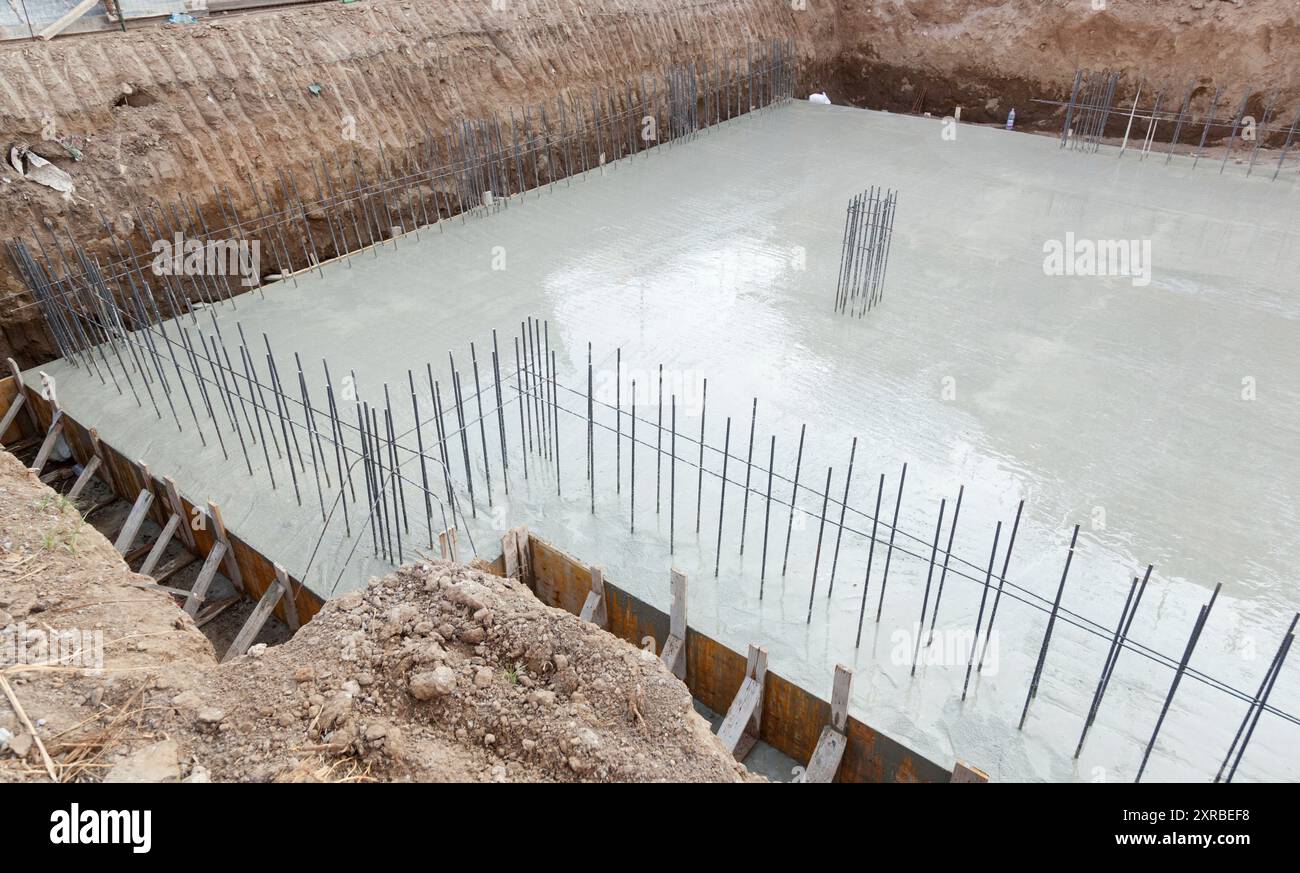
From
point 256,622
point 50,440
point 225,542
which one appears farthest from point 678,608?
point 50,440

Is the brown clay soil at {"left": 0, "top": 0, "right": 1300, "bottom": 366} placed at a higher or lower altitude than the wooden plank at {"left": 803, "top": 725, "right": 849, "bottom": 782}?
higher

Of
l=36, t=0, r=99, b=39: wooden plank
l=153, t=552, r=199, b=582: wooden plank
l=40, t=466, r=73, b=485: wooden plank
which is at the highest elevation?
l=36, t=0, r=99, b=39: wooden plank

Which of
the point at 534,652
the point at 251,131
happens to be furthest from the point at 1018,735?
the point at 251,131

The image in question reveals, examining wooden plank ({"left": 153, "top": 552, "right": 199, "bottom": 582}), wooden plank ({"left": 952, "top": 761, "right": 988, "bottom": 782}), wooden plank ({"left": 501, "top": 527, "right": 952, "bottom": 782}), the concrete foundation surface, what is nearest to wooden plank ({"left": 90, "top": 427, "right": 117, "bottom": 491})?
→ the concrete foundation surface

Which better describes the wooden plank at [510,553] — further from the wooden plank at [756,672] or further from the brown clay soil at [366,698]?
the wooden plank at [756,672]

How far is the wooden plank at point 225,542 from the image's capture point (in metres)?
5.22

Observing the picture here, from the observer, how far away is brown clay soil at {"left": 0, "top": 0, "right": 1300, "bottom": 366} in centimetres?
739

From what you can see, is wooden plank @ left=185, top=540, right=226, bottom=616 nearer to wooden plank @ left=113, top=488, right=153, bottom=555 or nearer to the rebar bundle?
wooden plank @ left=113, top=488, right=153, bottom=555

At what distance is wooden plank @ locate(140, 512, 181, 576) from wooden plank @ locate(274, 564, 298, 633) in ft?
3.50

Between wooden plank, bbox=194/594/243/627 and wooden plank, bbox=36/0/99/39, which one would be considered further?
wooden plank, bbox=36/0/99/39

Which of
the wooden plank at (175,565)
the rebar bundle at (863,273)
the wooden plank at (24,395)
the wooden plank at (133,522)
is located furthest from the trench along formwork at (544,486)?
the rebar bundle at (863,273)

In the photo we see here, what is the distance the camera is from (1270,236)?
30.0 feet

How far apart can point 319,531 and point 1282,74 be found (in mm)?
14247

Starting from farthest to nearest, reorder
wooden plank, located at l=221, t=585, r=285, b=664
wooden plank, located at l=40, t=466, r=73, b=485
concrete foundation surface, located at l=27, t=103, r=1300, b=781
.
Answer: wooden plank, located at l=40, t=466, r=73, b=485
wooden plank, located at l=221, t=585, r=285, b=664
concrete foundation surface, located at l=27, t=103, r=1300, b=781
